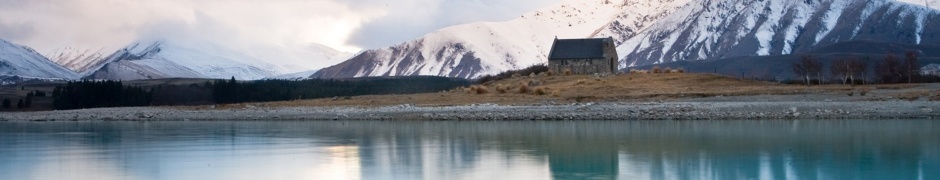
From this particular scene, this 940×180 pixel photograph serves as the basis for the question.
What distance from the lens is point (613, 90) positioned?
224 feet

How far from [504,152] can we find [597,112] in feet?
80.0

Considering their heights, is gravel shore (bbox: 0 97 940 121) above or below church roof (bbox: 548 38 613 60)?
below

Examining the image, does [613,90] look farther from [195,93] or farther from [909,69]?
[195,93]

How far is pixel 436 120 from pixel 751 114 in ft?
47.7

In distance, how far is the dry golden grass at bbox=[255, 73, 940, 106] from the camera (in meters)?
62.5

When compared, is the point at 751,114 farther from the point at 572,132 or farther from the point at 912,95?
the point at 572,132

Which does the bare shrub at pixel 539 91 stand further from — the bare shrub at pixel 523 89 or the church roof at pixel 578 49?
the church roof at pixel 578 49

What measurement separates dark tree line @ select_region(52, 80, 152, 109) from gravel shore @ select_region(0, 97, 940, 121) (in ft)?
68.6

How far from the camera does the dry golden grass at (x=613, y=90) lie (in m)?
62.5

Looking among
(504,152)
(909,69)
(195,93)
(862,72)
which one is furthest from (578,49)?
(504,152)

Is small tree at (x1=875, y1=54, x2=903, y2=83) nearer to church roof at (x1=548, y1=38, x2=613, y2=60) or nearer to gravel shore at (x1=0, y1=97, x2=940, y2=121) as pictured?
gravel shore at (x1=0, y1=97, x2=940, y2=121)

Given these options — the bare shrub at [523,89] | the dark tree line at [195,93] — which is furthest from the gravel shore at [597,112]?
the dark tree line at [195,93]

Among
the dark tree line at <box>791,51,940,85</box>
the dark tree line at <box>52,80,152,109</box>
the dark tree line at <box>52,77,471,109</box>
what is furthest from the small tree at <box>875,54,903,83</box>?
the dark tree line at <box>52,80,152,109</box>

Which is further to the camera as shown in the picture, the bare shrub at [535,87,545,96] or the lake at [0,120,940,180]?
the bare shrub at [535,87,545,96]
